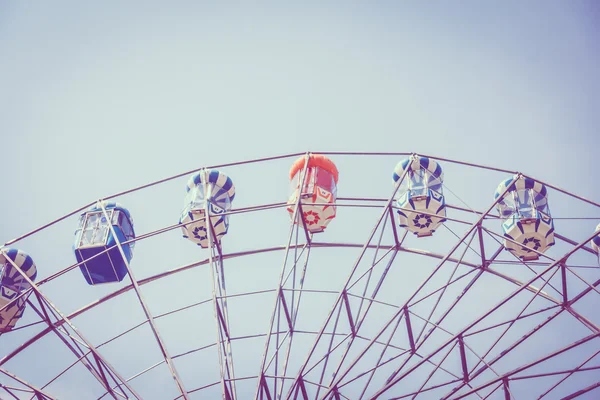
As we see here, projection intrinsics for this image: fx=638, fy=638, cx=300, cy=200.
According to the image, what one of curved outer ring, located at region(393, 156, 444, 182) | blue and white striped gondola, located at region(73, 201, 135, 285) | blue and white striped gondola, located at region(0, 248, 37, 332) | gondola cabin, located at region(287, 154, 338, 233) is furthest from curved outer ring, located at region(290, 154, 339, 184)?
blue and white striped gondola, located at region(0, 248, 37, 332)

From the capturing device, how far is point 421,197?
54.8ft

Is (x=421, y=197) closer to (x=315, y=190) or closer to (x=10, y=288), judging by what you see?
(x=315, y=190)

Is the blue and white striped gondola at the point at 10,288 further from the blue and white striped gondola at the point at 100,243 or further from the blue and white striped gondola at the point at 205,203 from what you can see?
the blue and white striped gondola at the point at 205,203

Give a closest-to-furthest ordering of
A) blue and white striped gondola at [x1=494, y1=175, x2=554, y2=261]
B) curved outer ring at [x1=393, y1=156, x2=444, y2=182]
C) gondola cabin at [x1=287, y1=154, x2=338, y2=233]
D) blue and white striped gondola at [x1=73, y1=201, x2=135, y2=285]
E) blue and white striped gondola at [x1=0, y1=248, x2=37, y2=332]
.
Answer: blue and white striped gondola at [x1=494, y1=175, x2=554, y2=261] → gondola cabin at [x1=287, y1=154, x2=338, y2=233] → blue and white striped gondola at [x1=73, y1=201, x2=135, y2=285] → curved outer ring at [x1=393, y1=156, x2=444, y2=182] → blue and white striped gondola at [x1=0, y1=248, x2=37, y2=332]

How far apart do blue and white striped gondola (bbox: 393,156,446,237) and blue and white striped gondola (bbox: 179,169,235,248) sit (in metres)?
4.74

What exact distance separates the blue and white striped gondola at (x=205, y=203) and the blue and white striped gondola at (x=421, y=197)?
15.6 feet

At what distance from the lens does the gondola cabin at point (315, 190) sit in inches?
637

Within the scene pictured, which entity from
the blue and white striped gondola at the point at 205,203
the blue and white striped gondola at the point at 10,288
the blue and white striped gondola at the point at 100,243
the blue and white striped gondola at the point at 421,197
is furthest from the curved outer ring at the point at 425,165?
the blue and white striped gondola at the point at 10,288

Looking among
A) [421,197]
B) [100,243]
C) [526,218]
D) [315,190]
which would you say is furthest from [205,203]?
[526,218]

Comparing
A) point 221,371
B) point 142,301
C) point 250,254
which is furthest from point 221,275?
point 221,371

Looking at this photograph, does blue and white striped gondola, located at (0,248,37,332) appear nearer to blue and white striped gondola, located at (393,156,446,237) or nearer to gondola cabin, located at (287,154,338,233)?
gondola cabin, located at (287,154,338,233)

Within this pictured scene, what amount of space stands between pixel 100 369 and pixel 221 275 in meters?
3.58

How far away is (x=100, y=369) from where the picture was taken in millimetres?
14680

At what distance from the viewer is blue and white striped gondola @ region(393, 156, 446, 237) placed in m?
16.7
